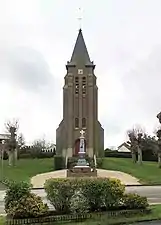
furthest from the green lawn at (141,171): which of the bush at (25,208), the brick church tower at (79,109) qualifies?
the bush at (25,208)

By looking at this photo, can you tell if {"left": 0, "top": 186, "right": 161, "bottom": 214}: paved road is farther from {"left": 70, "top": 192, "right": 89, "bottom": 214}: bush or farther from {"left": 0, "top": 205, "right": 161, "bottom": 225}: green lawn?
{"left": 0, "top": 205, "right": 161, "bottom": 225}: green lawn

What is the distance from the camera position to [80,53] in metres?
66.2

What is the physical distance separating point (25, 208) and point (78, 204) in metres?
1.74

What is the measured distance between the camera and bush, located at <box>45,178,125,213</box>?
1353 centimetres

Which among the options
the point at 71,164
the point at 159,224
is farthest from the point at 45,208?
the point at 71,164

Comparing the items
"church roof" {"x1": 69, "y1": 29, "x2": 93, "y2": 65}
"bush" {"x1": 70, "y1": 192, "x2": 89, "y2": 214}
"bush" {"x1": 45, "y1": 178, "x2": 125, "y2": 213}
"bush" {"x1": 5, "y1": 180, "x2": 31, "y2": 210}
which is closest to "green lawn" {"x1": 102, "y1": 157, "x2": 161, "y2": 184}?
"church roof" {"x1": 69, "y1": 29, "x2": 93, "y2": 65}

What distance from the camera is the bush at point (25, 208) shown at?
40.6ft

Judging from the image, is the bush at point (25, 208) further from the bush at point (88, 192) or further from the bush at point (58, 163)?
the bush at point (58, 163)

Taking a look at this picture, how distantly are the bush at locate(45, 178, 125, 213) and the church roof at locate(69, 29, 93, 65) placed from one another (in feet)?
168

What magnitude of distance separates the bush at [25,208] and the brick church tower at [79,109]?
48652 mm

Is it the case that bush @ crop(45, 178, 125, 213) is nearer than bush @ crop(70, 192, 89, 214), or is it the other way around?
bush @ crop(70, 192, 89, 214)

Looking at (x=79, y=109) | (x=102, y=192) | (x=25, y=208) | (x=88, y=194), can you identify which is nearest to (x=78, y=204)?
(x=88, y=194)

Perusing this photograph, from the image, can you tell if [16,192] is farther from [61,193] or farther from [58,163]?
[58,163]

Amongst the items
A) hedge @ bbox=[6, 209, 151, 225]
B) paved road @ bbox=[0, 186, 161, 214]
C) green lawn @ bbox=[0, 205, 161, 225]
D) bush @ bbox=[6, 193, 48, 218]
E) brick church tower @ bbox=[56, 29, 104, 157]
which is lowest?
paved road @ bbox=[0, 186, 161, 214]
